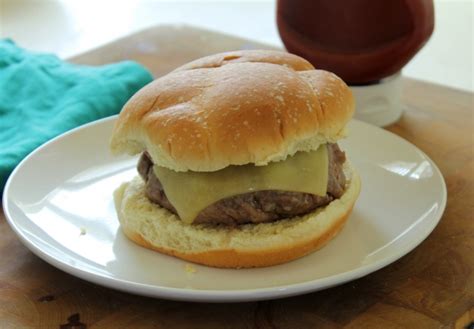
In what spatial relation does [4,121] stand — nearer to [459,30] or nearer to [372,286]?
[372,286]

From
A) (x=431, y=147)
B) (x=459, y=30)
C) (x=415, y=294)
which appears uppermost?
(x=415, y=294)

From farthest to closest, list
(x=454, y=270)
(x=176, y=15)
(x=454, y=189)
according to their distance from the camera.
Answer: (x=176, y=15)
(x=454, y=189)
(x=454, y=270)

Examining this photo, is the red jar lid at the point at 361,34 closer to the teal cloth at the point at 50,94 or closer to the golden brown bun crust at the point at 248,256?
the teal cloth at the point at 50,94

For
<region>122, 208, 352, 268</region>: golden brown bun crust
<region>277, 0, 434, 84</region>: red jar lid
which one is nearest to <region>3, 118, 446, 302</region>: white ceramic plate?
<region>122, 208, 352, 268</region>: golden brown bun crust

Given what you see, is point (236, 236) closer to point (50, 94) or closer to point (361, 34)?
point (361, 34)

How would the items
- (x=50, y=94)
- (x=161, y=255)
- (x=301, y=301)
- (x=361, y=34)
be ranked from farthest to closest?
(x=50, y=94), (x=361, y=34), (x=161, y=255), (x=301, y=301)

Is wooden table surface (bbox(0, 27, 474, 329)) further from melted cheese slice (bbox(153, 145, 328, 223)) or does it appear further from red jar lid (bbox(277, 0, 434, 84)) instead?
red jar lid (bbox(277, 0, 434, 84))

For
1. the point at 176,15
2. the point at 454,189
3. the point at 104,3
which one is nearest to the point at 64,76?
the point at 454,189

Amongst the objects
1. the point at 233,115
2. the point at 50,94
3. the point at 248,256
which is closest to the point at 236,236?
the point at 248,256
